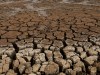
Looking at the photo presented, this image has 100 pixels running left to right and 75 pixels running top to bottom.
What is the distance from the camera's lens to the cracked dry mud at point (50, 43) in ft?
7.52

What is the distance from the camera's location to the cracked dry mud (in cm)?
229

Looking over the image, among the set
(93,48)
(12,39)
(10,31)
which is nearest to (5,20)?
(10,31)

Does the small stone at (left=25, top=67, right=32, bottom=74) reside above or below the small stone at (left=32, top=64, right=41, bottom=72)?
below

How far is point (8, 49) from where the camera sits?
8.59ft

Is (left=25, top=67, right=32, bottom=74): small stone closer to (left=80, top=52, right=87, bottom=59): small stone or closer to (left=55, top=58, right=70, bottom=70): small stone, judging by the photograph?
(left=55, top=58, right=70, bottom=70): small stone

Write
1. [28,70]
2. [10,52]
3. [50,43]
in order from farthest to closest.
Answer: [50,43]
[10,52]
[28,70]

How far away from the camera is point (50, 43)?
110 inches

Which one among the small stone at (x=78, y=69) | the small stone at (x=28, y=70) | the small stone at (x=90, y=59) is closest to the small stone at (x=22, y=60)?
the small stone at (x=28, y=70)

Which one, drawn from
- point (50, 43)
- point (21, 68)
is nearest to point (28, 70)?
point (21, 68)

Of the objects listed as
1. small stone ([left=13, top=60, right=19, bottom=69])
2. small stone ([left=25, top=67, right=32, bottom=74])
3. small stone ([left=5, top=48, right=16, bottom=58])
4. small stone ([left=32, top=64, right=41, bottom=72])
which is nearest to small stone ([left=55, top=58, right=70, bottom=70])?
small stone ([left=32, top=64, right=41, bottom=72])

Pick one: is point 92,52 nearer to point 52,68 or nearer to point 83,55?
point 83,55

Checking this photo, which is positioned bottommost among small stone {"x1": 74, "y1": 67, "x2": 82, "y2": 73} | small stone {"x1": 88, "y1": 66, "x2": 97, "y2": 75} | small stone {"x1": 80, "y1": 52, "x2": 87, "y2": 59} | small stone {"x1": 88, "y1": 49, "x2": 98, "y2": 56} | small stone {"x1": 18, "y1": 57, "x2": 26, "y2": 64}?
small stone {"x1": 88, "y1": 66, "x2": 97, "y2": 75}

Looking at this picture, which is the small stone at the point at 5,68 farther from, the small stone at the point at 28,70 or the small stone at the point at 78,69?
the small stone at the point at 78,69

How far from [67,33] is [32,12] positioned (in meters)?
1.53
